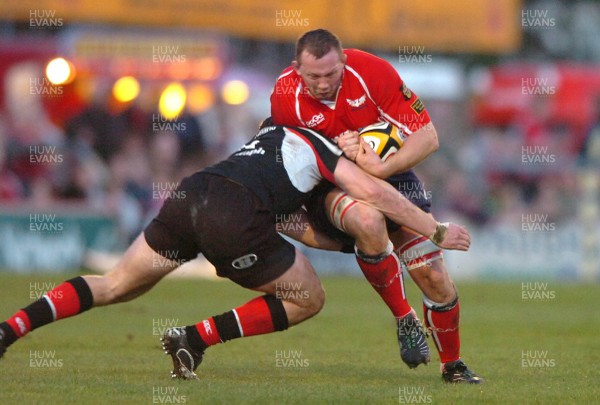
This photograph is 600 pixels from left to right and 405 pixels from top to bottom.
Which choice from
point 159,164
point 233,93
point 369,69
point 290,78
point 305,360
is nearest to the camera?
point 369,69

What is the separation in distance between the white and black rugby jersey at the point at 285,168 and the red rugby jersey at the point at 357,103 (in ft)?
1.01

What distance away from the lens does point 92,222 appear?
1886cm

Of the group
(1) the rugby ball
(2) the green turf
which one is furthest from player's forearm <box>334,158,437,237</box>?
(2) the green turf

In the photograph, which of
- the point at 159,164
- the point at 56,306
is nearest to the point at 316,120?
the point at 56,306

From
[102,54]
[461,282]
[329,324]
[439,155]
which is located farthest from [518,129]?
[329,324]

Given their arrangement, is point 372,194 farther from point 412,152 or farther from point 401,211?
point 412,152

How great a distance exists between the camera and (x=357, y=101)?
25.5 feet

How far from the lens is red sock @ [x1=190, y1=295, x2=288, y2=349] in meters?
7.43

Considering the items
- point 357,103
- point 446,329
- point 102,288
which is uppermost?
point 357,103

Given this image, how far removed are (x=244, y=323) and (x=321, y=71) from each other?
161 cm

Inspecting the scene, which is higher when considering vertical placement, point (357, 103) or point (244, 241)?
point (357, 103)

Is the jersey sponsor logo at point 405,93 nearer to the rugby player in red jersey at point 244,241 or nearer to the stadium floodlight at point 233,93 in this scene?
the rugby player in red jersey at point 244,241

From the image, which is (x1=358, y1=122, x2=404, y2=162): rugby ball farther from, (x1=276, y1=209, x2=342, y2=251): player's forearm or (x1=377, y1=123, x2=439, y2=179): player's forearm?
(x1=276, y1=209, x2=342, y2=251): player's forearm

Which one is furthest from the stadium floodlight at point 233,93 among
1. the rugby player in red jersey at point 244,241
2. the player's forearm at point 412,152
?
the rugby player in red jersey at point 244,241
